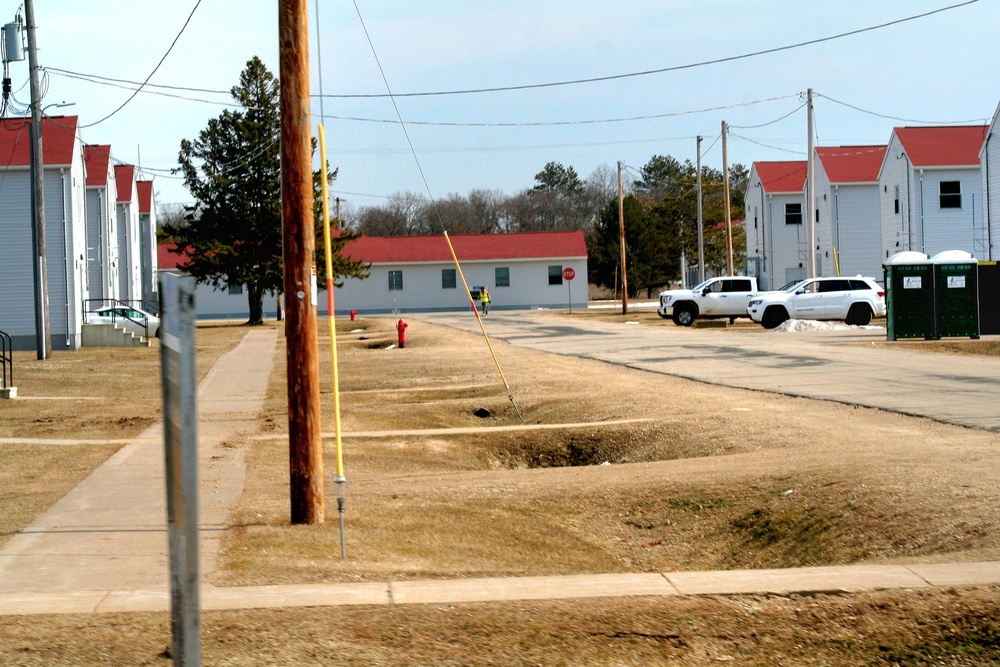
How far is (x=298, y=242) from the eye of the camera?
8.27m

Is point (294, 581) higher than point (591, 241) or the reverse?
the reverse

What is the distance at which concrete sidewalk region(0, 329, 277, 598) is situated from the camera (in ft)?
22.8

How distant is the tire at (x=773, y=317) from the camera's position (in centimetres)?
3869

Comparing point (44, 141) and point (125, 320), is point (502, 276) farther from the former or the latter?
point (44, 141)

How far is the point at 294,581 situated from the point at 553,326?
36.8 m

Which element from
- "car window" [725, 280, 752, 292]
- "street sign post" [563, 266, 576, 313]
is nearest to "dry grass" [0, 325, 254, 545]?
"car window" [725, 280, 752, 292]

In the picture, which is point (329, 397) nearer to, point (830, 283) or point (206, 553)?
point (206, 553)

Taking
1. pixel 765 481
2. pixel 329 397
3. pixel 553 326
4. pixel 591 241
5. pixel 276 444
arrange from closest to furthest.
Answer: pixel 765 481, pixel 276 444, pixel 329 397, pixel 553 326, pixel 591 241

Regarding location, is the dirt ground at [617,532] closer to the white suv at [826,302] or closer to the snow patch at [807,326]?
the snow patch at [807,326]

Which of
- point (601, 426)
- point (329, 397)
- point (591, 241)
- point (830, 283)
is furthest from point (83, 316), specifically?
point (591, 241)

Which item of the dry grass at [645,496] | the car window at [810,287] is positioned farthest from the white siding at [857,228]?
the dry grass at [645,496]

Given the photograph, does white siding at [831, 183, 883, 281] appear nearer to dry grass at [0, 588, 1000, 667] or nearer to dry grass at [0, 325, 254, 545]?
dry grass at [0, 325, 254, 545]

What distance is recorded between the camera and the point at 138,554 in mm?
7664

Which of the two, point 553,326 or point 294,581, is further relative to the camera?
point 553,326
